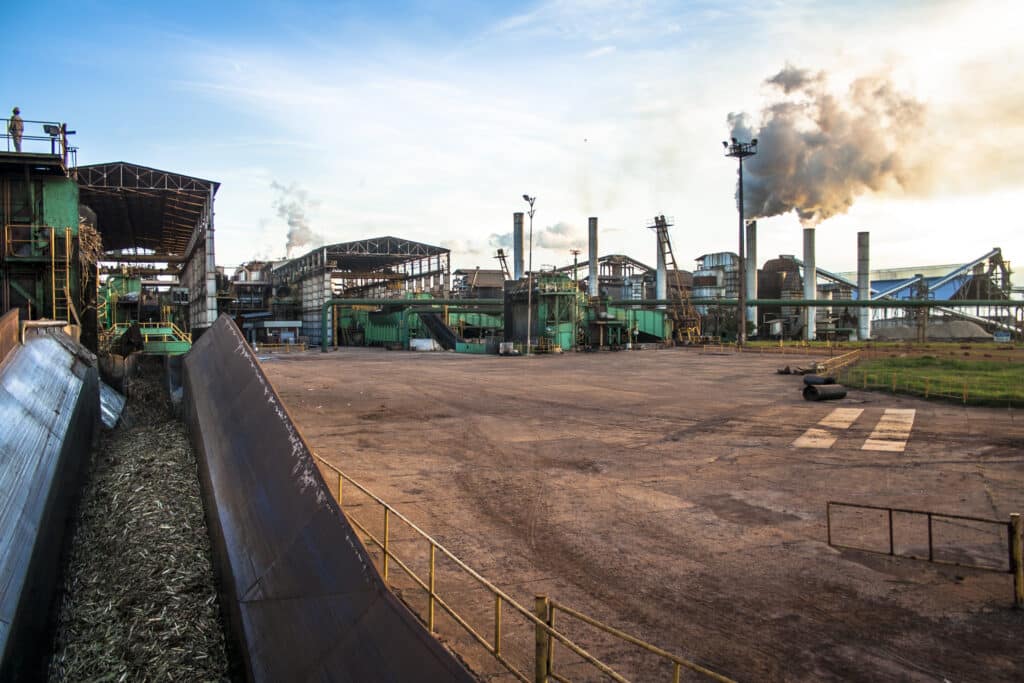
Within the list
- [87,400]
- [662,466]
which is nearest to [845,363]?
[662,466]

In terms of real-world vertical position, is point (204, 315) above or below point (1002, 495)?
above

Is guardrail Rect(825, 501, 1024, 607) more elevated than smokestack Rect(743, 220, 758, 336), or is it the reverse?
smokestack Rect(743, 220, 758, 336)

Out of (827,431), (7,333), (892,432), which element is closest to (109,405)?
(7,333)

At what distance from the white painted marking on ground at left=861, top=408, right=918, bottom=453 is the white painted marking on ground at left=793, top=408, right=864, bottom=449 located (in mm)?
771

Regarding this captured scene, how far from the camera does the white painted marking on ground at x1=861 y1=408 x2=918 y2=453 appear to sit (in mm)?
14766

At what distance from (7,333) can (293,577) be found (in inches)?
412

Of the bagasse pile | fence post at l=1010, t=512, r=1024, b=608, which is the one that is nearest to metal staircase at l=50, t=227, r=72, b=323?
the bagasse pile

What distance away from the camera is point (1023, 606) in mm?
6594

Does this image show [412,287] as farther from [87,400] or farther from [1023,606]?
[1023,606]

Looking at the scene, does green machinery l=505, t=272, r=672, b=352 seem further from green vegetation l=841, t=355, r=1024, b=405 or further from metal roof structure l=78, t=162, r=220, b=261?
green vegetation l=841, t=355, r=1024, b=405

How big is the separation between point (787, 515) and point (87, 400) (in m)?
17.9

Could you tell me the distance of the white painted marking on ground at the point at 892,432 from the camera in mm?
14766

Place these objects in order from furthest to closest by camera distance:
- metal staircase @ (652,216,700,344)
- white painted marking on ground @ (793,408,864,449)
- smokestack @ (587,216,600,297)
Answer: smokestack @ (587,216,600,297)
metal staircase @ (652,216,700,344)
white painted marking on ground @ (793,408,864,449)

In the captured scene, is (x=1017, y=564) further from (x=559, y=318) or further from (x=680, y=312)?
(x=680, y=312)
